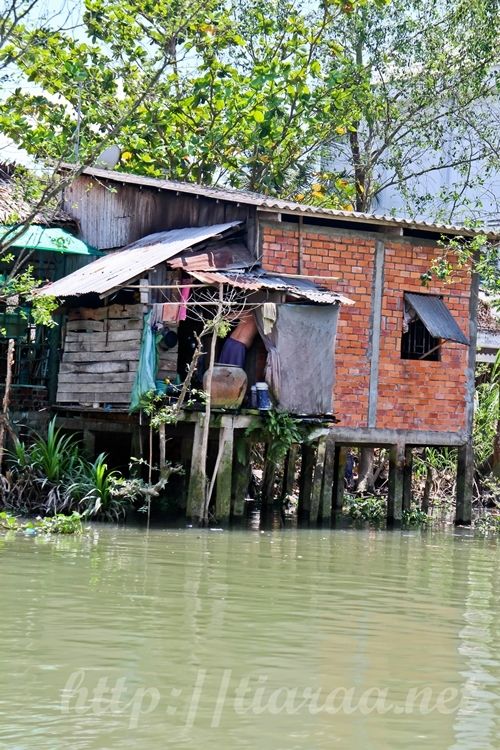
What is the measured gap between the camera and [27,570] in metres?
10.4

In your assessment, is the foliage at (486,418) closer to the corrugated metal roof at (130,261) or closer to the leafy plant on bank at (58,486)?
the corrugated metal roof at (130,261)

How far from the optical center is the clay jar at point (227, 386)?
1519 cm

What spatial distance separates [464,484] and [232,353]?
4.55 m

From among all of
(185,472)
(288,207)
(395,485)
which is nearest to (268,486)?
(185,472)

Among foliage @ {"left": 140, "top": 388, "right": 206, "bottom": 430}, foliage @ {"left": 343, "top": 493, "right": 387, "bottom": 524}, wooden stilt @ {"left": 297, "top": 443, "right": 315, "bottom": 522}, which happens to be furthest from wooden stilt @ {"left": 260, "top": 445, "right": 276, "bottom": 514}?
foliage @ {"left": 140, "top": 388, "right": 206, "bottom": 430}

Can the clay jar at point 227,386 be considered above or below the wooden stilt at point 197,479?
above

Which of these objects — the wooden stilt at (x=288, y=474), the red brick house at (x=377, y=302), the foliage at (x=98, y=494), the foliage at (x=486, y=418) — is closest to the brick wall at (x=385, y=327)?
the red brick house at (x=377, y=302)

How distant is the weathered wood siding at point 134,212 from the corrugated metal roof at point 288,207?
0.63ft

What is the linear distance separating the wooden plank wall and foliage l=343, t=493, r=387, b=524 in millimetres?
4383

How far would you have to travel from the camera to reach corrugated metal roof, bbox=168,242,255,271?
15469mm

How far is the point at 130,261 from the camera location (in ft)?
53.1

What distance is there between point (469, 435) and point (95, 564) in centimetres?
840

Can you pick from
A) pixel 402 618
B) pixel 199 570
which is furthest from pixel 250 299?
pixel 402 618

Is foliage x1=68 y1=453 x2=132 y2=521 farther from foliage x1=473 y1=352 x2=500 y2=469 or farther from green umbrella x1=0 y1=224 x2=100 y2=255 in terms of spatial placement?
foliage x1=473 y1=352 x2=500 y2=469
